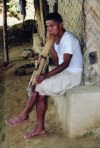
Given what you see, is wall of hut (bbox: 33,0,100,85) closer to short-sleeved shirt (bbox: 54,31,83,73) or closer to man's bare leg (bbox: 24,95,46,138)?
short-sleeved shirt (bbox: 54,31,83,73)

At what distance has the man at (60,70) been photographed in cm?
569

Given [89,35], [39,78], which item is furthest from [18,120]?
[89,35]

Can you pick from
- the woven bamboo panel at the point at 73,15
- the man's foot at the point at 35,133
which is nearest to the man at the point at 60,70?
the man's foot at the point at 35,133

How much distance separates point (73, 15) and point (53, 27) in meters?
1.22

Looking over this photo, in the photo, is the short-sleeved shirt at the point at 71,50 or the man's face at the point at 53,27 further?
the man's face at the point at 53,27

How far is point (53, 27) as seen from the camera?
5.82m

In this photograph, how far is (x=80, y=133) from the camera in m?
5.74

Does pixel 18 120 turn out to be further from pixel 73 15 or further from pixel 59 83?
pixel 73 15

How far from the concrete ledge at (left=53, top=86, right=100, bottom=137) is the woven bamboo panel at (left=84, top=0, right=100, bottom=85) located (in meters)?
0.36

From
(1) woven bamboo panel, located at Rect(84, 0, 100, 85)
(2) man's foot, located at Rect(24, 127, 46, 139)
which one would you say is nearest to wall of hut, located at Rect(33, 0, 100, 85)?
(1) woven bamboo panel, located at Rect(84, 0, 100, 85)

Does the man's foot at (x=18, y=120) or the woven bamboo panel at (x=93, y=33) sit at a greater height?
the woven bamboo panel at (x=93, y=33)

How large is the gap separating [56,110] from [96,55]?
1.63 metres

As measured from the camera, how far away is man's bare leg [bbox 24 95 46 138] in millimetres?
5906

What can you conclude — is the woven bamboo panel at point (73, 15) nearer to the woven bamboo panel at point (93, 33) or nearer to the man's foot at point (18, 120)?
the woven bamboo panel at point (93, 33)
